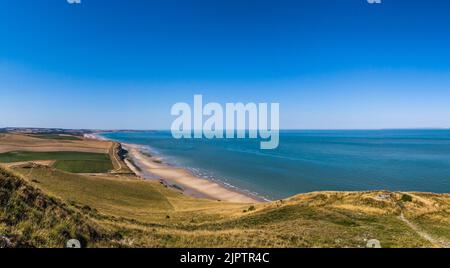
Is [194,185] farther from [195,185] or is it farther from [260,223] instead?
[260,223]

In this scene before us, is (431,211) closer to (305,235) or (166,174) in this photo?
(305,235)

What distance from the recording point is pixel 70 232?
1262 centimetres

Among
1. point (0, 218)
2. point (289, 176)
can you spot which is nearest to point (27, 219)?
point (0, 218)

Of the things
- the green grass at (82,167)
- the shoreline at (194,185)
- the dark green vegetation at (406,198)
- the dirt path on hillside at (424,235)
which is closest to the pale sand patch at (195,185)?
the shoreline at (194,185)

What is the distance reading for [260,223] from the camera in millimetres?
26516

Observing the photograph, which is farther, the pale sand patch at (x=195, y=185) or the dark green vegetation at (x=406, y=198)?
the pale sand patch at (x=195, y=185)

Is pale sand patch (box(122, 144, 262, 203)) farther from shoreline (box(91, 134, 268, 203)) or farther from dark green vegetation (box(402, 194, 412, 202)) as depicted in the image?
dark green vegetation (box(402, 194, 412, 202))

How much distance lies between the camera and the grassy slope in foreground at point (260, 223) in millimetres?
13500

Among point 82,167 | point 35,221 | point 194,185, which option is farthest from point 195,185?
point 35,221

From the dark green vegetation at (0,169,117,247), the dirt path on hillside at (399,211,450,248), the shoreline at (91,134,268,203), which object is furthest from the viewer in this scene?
the shoreline at (91,134,268,203)

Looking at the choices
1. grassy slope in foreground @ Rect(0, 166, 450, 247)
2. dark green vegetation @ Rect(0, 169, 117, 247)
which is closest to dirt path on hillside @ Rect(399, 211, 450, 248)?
grassy slope in foreground @ Rect(0, 166, 450, 247)

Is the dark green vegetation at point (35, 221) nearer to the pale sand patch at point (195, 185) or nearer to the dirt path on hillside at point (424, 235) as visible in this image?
the dirt path on hillside at point (424, 235)

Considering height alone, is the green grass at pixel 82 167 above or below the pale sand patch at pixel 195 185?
above

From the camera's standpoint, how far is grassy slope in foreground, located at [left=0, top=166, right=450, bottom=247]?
1350 centimetres
